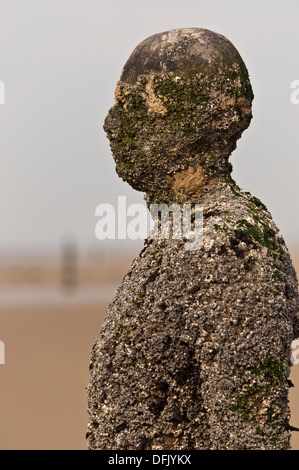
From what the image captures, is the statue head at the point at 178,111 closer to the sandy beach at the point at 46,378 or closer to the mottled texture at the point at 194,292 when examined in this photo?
the mottled texture at the point at 194,292

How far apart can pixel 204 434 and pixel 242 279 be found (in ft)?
3.73

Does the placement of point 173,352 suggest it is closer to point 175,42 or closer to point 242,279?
point 242,279

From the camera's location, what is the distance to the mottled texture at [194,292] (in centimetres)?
524

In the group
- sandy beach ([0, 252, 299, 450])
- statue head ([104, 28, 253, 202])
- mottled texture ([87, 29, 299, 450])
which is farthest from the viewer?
sandy beach ([0, 252, 299, 450])

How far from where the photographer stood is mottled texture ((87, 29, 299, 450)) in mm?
5238

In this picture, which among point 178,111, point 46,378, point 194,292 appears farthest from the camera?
point 46,378

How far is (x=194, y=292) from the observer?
539cm

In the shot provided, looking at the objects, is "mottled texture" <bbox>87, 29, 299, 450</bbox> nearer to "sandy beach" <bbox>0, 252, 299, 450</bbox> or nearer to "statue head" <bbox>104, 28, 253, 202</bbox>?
"statue head" <bbox>104, 28, 253, 202</bbox>

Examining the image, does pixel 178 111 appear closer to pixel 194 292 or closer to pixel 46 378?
pixel 194 292

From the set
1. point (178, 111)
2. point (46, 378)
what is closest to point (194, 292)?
point (178, 111)

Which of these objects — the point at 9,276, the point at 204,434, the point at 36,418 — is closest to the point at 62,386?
the point at 36,418

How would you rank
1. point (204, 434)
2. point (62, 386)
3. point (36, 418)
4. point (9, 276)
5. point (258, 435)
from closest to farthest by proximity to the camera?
point (258, 435)
point (204, 434)
point (36, 418)
point (62, 386)
point (9, 276)

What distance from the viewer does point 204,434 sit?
5559mm

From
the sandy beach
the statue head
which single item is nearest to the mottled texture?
the statue head
